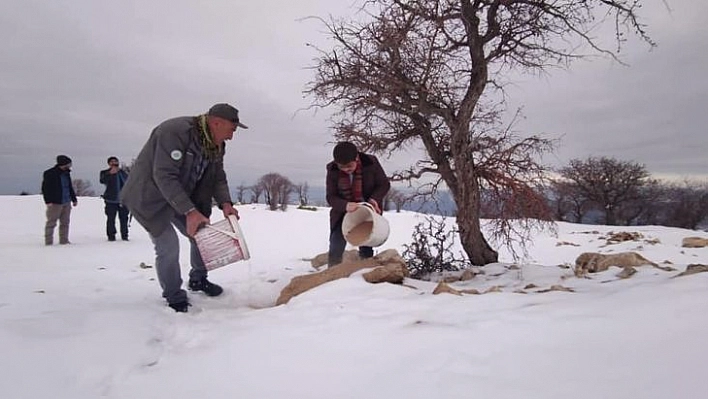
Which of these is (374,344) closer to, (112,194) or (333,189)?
(333,189)

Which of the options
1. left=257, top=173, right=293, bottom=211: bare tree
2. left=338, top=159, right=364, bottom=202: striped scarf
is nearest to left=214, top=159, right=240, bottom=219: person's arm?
left=338, top=159, right=364, bottom=202: striped scarf

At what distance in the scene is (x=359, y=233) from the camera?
4676 mm

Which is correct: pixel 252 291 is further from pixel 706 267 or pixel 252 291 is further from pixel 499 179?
pixel 706 267

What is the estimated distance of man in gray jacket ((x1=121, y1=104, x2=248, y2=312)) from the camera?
3391mm

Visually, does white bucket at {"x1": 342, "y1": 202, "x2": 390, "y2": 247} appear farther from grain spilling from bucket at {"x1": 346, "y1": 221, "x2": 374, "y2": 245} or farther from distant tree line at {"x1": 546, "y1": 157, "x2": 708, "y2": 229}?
distant tree line at {"x1": 546, "y1": 157, "x2": 708, "y2": 229}

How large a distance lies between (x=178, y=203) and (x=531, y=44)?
14.4 ft

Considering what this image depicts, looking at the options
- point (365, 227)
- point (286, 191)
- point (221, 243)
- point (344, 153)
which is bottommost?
point (221, 243)

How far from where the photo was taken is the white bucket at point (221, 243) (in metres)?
3.41

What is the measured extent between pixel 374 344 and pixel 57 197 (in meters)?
8.47

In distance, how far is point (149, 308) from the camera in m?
3.40

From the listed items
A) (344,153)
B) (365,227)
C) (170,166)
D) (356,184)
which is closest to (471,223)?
(365,227)

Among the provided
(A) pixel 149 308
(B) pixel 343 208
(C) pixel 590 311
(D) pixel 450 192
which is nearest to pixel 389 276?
(B) pixel 343 208

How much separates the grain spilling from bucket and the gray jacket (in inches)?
68.8

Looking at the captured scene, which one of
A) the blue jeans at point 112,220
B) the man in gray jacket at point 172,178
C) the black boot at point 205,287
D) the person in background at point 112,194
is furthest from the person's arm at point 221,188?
the blue jeans at point 112,220
